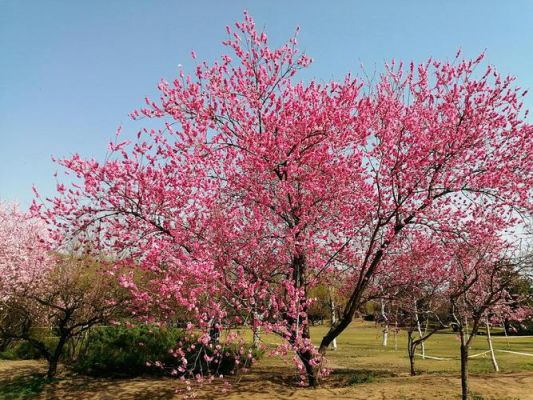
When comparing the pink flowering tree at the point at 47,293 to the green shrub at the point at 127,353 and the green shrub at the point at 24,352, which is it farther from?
the green shrub at the point at 127,353

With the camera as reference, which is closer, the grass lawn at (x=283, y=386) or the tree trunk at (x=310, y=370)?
the grass lawn at (x=283, y=386)

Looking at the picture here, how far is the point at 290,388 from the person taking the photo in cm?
1276

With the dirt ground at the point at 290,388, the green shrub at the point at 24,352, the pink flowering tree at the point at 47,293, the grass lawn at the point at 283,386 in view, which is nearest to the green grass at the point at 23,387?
the grass lawn at the point at 283,386

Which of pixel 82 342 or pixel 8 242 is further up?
pixel 8 242

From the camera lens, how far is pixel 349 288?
61.9 ft

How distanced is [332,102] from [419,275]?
722 cm

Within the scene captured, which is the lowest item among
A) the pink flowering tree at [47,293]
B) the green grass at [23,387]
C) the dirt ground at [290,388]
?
the green grass at [23,387]

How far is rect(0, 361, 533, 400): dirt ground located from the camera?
1175cm

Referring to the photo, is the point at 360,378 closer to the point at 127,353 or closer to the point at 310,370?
the point at 310,370

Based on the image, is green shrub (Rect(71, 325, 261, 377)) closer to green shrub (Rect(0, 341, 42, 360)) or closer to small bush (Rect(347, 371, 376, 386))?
small bush (Rect(347, 371, 376, 386))

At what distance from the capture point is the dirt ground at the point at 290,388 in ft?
38.5

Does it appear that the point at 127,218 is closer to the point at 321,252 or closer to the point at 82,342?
the point at 321,252

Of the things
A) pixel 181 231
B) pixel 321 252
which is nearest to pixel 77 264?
pixel 181 231

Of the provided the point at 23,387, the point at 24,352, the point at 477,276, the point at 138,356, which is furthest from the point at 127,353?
the point at 477,276
